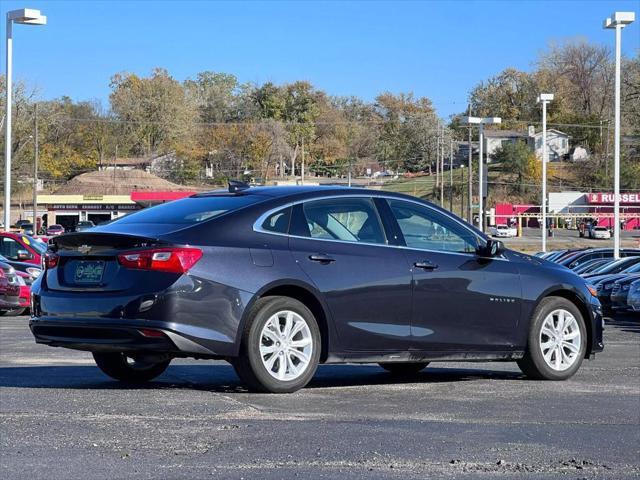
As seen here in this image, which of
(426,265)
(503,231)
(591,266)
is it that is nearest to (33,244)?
(591,266)

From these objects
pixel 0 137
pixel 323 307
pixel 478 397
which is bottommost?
pixel 478 397

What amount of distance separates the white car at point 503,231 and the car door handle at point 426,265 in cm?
8422

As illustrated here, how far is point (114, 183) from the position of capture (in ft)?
340

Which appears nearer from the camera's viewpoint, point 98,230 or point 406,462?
point 406,462

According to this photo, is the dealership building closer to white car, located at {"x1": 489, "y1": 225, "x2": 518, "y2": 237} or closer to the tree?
white car, located at {"x1": 489, "y1": 225, "x2": 518, "y2": 237}

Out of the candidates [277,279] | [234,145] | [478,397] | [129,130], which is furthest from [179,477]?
[129,130]

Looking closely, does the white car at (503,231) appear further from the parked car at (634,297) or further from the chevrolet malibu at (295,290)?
the chevrolet malibu at (295,290)

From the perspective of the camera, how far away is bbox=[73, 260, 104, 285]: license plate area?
793 cm

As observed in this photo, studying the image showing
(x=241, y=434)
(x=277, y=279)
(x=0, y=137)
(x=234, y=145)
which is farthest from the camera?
(x=234, y=145)

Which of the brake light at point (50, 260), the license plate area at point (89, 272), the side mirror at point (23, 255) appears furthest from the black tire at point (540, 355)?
the side mirror at point (23, 255)

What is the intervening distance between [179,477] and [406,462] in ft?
3.86

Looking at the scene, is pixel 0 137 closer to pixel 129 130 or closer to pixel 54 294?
pixel 129 130

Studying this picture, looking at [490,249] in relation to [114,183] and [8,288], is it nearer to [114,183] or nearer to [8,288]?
[8,288]

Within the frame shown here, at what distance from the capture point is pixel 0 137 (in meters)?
84.4
